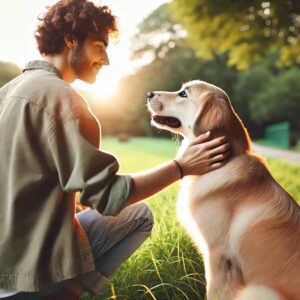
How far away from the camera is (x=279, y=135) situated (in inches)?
638

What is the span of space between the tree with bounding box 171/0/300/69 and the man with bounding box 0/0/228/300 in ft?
24.9

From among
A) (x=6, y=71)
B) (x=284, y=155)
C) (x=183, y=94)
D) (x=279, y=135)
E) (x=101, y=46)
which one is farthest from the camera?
(x=279, y=135)

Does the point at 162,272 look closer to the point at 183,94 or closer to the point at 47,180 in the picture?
the point at 183,94

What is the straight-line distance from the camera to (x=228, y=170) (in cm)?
214

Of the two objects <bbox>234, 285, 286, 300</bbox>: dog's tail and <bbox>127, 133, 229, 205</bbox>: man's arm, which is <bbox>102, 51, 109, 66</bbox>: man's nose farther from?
<bbox>234, 285, 286, 300</bbox>: dog's tail

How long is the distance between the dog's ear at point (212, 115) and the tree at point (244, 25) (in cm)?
715

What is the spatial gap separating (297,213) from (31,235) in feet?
3.89

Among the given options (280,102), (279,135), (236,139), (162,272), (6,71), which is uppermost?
(236,139)

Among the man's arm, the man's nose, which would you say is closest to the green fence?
the man's arm

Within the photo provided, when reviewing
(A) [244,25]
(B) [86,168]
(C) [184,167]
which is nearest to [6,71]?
(A) [244,25]

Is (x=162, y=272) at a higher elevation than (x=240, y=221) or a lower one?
lower

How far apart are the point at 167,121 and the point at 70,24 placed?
2.64 ft

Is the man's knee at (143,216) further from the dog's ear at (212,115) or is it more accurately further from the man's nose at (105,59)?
the man's nose at (105,59)

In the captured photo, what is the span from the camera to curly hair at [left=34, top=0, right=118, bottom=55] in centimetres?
196
